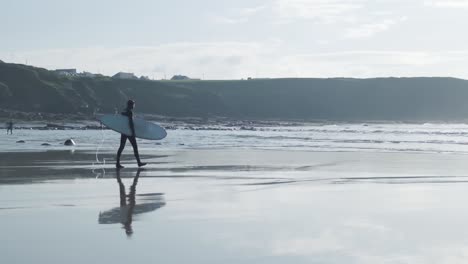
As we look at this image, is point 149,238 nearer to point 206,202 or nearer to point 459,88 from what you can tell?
point 206,202

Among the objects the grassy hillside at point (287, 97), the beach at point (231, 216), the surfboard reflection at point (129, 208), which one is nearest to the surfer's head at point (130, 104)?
the beach at point (231, 216)

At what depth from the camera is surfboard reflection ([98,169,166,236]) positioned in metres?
9.96

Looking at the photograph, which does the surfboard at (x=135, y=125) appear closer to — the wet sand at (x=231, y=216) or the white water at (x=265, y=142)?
the wet sand at (x=231, y=216)

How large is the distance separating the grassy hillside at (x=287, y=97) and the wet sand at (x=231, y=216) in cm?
9271

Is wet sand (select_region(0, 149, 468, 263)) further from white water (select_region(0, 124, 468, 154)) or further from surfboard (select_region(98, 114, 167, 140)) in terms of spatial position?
white water (select_region(0, 124, 468, 154))

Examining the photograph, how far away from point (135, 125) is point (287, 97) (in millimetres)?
148689

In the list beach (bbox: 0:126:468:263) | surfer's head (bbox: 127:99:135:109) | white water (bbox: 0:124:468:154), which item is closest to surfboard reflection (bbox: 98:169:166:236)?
beach (bbox: 0:126:468:263)

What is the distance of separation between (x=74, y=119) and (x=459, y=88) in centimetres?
11068

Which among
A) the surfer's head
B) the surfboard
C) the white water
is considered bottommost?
the white water

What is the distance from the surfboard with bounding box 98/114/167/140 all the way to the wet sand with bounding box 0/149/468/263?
1.68m

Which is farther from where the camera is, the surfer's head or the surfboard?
the surfboard

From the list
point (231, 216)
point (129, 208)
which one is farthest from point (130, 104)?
point (231, 216)

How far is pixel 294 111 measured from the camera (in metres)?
162

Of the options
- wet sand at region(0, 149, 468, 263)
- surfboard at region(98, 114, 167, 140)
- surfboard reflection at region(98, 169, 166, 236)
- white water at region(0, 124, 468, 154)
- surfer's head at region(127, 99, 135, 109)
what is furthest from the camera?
white water at region(0, 124, 468, 154)
